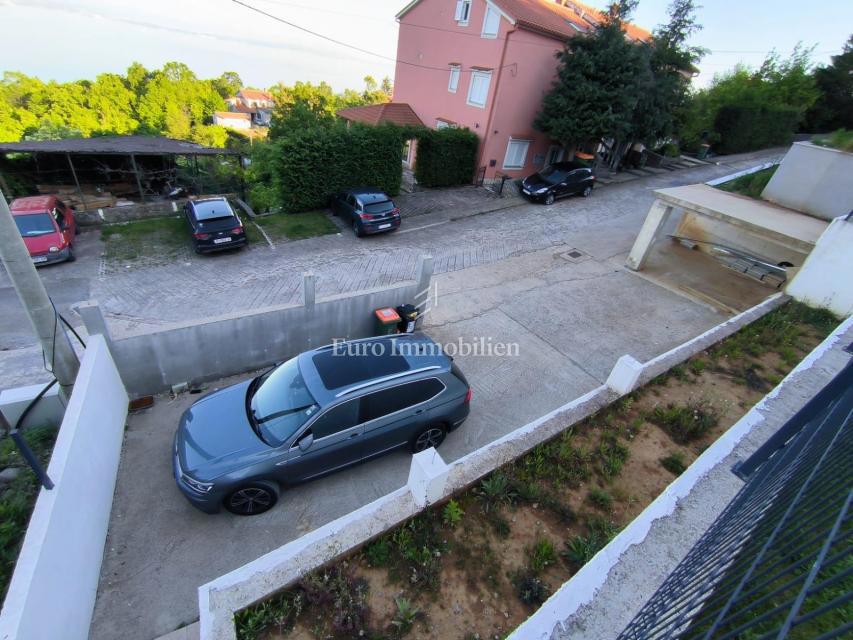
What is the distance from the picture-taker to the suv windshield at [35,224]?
10.8 m

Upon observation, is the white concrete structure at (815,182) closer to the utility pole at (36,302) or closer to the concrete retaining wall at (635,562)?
the concrete retaining wall at (635,562)

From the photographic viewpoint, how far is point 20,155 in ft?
51.1

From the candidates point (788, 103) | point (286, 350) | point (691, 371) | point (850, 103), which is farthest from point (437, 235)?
point (850, 103)

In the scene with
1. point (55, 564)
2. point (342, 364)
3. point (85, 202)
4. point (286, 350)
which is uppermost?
point (342, 364)

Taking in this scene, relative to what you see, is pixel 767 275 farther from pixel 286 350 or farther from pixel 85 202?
pixel 85 202

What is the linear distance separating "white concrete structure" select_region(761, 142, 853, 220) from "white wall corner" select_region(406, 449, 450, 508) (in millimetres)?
14005

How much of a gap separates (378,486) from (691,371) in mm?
5352

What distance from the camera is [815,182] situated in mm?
11672

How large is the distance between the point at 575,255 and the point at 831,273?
6144mm

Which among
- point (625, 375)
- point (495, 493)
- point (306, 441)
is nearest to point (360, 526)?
point (495, 493)

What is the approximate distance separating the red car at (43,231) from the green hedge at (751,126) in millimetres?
35450

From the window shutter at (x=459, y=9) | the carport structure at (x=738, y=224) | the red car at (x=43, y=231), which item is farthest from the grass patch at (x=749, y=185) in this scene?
the red car at (x=43, y=231)

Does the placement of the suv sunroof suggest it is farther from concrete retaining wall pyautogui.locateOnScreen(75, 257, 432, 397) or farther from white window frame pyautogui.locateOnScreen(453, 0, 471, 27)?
white window frame pyautogui.locateOnScreen(453, 0, 471, 27)

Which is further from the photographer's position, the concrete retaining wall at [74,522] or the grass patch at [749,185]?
the grass patch at [749,185]
